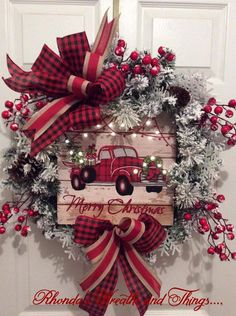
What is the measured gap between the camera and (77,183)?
0.82 m

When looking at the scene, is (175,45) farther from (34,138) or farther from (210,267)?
(210,267)

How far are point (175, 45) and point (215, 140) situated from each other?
28 centimetres

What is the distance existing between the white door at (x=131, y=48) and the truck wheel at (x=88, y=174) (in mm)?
260

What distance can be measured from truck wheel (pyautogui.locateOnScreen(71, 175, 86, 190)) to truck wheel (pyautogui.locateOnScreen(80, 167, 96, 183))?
0.01 meters

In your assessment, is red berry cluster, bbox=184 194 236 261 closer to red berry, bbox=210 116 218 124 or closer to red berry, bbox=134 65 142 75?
red berry, bbox=210 116 218 124

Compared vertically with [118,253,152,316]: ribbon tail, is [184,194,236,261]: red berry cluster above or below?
above

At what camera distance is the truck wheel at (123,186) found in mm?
817

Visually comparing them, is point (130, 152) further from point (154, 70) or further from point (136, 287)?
point (136, 287)

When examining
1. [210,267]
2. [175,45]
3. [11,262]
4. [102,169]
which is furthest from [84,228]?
[175,45]

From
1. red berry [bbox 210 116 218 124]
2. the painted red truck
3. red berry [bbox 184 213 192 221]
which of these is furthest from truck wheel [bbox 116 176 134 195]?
red berry [bbox 210 116 218 124]

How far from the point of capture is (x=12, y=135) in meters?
0.91

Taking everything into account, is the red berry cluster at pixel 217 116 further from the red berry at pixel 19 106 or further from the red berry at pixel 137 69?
the red berry at pixel 19 106

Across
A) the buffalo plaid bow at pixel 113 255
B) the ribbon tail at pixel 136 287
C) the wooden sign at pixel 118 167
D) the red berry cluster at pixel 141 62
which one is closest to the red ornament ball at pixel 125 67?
the red berry cluster at pixel 141 62

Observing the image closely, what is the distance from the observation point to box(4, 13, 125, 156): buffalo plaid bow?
2.35 ft
